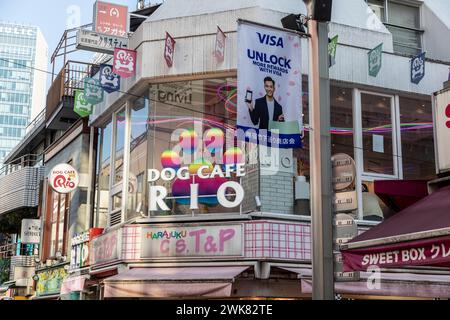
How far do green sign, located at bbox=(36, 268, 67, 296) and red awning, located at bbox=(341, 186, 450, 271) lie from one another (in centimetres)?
1390

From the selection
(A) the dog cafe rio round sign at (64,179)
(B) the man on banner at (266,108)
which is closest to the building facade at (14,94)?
(A) the dog cafe rio round sign at (64,179)

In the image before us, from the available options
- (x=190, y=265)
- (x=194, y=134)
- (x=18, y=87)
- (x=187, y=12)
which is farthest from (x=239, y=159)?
(x=18, y=87)

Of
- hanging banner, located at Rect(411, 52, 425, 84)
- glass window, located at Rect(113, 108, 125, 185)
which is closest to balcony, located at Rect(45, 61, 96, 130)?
glass window, located at Rect(113, 108, 125, 185)

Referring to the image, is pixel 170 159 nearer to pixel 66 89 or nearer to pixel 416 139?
pixel 416 139

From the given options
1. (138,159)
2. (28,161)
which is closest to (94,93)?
(138,159)

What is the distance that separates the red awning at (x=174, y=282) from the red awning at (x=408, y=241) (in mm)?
4907

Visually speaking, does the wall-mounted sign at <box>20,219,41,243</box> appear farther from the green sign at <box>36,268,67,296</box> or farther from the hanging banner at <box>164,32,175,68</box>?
the hanging banner at <box>164,32,175,68</box>

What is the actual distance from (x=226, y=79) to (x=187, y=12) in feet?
6.43

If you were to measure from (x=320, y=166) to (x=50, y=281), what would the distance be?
15942mm

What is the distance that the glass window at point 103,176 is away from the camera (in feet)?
58.2

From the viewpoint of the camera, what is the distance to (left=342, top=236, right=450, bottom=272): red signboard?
21.8 feet

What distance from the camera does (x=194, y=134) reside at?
47.4ft

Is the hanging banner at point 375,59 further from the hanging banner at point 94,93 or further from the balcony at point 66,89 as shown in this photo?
the balcony at point 66,89
